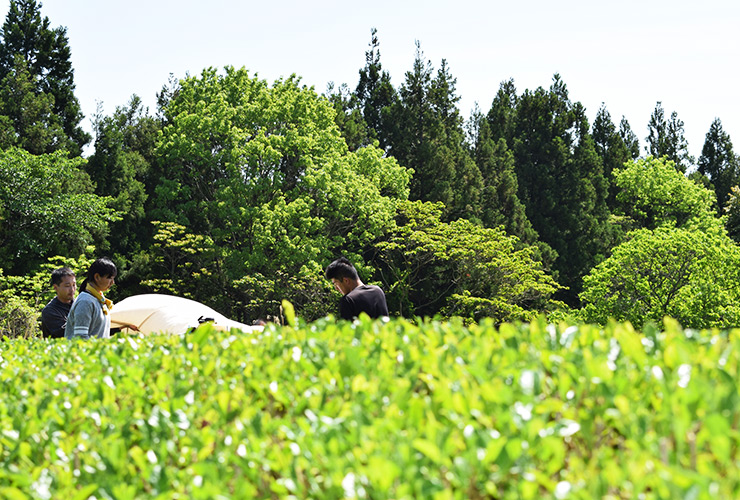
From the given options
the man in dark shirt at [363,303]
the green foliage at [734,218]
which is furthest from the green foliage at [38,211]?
the green foliage at [734,218]

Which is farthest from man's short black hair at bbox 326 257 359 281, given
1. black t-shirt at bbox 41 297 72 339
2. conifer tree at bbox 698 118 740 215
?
conifer tree at bbox 698 118 740 215

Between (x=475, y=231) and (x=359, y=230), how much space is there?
177 inches

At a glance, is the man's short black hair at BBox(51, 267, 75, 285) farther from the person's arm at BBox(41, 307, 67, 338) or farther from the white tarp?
the white tarp

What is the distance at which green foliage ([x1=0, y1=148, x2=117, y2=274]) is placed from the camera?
2205cm

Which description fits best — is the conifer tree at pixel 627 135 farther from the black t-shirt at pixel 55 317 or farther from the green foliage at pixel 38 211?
the black t-shirt at pixel 55 317

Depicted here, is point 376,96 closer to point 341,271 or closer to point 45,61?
point 45,61

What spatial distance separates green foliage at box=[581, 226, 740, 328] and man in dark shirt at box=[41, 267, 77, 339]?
68.5ft

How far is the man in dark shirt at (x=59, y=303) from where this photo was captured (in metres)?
5.76

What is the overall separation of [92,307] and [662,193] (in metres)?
35.2

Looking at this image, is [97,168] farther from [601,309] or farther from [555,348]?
[555,348]

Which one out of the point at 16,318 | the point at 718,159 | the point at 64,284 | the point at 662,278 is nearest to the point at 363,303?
the point at 64,284

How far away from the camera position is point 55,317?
19.1 feet

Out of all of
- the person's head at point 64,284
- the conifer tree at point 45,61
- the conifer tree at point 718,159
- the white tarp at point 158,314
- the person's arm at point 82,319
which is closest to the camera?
the person's arm at point 82,319

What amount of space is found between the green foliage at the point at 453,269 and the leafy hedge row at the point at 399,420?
2286cm
